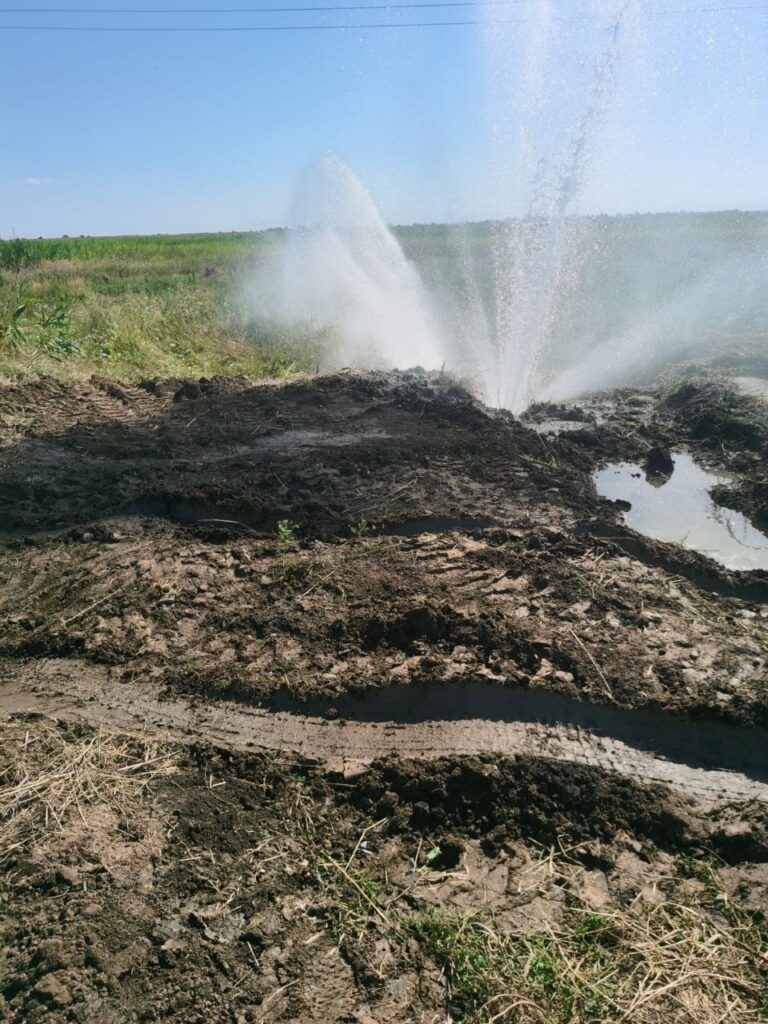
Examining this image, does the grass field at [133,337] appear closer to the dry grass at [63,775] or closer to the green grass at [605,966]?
the dry grass at [63,775]

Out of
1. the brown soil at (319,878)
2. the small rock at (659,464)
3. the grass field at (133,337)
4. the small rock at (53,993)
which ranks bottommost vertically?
the small rock at (53,993)

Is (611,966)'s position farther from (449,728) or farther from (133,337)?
(133,337)

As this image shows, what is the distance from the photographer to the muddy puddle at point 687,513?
655 centimetres

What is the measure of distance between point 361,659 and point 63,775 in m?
1.86

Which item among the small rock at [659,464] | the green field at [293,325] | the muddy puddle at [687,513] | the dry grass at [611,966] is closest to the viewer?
the dry grass at [611,966]

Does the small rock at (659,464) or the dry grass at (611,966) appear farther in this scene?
the small rock at (659,464)

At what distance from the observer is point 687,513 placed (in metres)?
7.39

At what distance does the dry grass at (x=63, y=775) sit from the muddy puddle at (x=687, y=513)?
5.04 m

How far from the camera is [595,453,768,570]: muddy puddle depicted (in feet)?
21.5

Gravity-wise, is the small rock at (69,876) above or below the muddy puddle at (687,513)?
below

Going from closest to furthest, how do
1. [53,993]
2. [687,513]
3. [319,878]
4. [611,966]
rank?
[53,993]
[611,966]
[319,878]
[687,513]

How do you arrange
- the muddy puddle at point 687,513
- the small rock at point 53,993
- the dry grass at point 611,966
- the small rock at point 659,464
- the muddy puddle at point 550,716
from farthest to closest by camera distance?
the small rock at point 659,464, the muddy puddle at point 687,513, the muddy puddle at point 550,716, the dry grass at point 611,966, the small rock at point 53,993

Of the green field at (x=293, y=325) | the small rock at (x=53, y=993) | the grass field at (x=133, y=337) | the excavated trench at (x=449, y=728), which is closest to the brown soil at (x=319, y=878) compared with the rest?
the small rock at (x=53, y=993)

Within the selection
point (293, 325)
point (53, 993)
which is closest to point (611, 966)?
point (53, 993)
